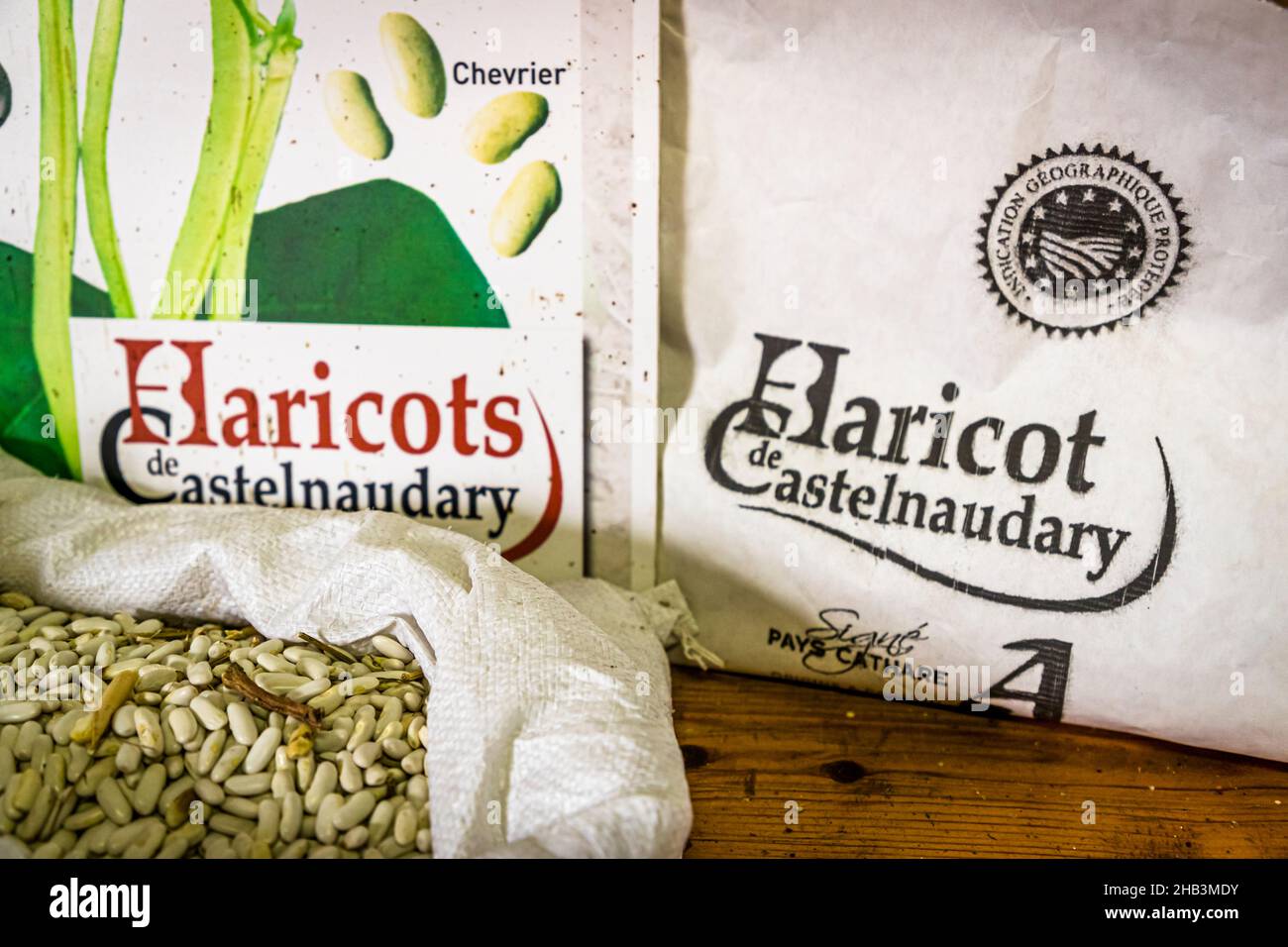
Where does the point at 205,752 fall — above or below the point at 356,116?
below

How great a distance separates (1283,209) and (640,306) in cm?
53

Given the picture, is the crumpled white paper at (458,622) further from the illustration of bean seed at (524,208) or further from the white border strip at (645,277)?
the illustration of bean seed at (524,208)

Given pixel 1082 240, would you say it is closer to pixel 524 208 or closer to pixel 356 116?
pixel 524 208

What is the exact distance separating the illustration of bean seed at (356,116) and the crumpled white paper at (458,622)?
0.35 m

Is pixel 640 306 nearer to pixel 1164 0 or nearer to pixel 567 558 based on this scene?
pixel 567 558

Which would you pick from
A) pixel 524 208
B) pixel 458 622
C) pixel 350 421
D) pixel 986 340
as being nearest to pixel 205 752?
pixel 458 622

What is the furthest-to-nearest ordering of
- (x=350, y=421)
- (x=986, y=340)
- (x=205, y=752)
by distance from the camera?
(x=350, y=421)
(x=986, y=340)
(x=205, y=752)

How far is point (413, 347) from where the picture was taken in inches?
34.0

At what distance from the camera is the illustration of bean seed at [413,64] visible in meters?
0.81

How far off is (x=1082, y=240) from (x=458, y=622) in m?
0.60

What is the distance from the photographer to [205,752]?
66 cm

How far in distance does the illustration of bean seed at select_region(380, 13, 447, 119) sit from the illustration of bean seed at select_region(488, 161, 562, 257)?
10 centimetres

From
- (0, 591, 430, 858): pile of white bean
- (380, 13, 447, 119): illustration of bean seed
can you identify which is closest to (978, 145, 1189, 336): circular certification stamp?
(380, 13, 447, 119): illustration of bean seed
